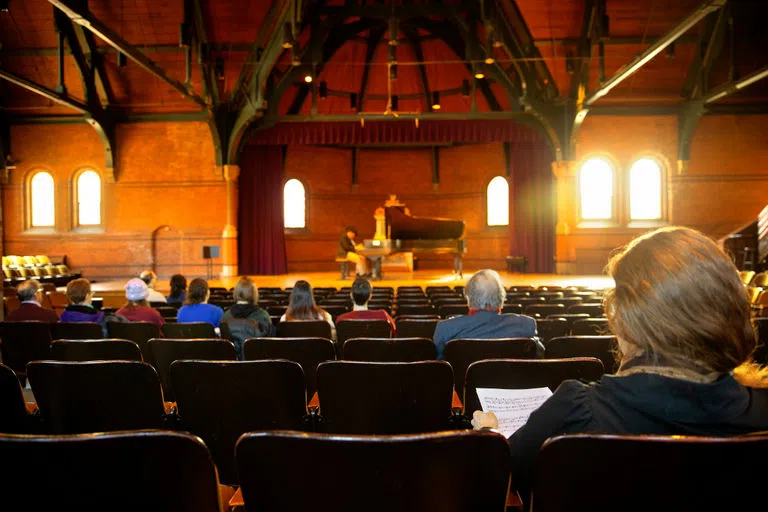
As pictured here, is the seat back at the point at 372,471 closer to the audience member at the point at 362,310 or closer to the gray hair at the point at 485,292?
the gray hair at the point at 485,292

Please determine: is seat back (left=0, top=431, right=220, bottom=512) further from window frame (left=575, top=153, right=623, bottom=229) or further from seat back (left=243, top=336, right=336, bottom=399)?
window frame (left=575, top=153, right=623, bottom=229)

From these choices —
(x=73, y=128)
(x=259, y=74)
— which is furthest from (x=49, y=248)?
(x=259, y=74)

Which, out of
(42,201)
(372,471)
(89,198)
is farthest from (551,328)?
(42,201)

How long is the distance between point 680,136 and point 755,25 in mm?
2971

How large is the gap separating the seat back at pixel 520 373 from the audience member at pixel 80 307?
136 inches

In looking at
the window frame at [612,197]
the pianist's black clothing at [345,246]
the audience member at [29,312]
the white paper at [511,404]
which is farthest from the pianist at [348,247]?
the white paper at [511,404]

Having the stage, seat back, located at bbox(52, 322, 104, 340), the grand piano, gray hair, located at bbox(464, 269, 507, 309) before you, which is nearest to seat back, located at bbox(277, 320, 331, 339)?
gray hair, located at bbox(464, 269, 507, 309)

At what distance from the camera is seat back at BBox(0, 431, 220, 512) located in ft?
3.58

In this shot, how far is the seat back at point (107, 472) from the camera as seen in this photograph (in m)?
1.09

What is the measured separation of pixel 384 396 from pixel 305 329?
182cm

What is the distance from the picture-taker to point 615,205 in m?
15.7

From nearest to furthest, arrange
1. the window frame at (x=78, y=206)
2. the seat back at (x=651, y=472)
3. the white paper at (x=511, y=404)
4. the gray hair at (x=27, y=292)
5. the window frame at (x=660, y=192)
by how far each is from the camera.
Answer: the seat back at (x=651, y=472) < the white paper at (x=511, y=404) < the gray hair at (x=27, y=292) < the window frame at (x=660, y=192) < the window frame at (x=78, y=206)

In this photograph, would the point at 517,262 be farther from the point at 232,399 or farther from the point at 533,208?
the point at 232,399

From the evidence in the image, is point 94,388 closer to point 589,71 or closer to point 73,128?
point 589,71
